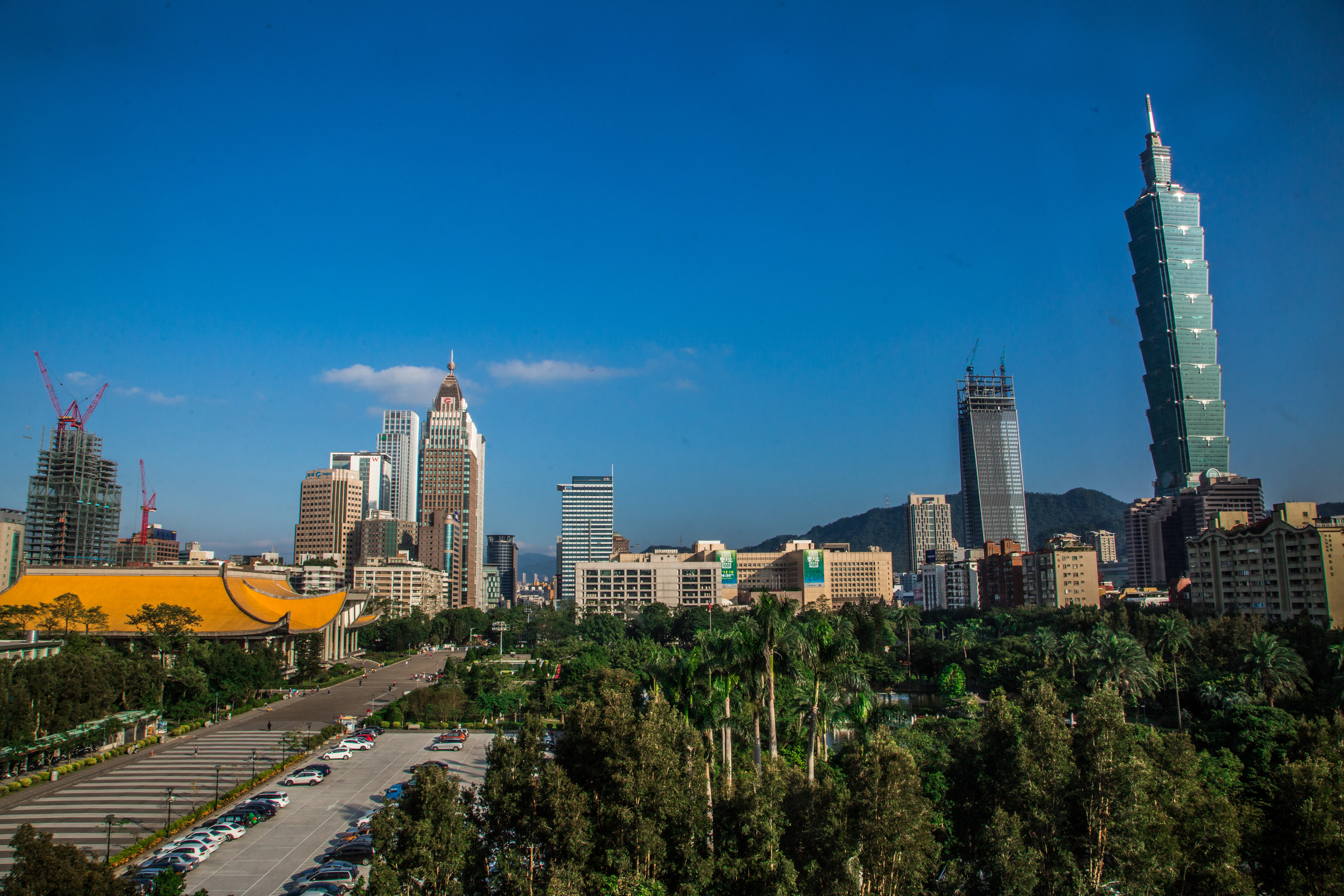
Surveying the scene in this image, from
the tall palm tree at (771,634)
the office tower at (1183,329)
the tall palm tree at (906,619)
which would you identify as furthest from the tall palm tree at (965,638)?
the office tower at (1183,329)

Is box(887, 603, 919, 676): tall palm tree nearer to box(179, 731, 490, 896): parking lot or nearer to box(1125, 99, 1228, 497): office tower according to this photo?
box(179, 731, 490, 896): parking lot

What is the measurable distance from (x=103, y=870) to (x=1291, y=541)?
8622 cm

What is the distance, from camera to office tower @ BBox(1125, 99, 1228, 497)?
17700 cm

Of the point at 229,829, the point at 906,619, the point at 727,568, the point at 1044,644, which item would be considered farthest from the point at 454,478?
the point at 229,829

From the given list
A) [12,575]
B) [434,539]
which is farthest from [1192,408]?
[12,575]

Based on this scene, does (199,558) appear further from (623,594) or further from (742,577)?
(742,577)

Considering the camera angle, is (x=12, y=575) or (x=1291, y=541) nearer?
(x=1291, y=541)

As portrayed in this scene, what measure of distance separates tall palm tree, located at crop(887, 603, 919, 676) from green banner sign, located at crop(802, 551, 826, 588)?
39252mm

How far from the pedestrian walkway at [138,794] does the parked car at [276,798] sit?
1.83m

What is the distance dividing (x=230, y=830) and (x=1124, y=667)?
4496 centimetres

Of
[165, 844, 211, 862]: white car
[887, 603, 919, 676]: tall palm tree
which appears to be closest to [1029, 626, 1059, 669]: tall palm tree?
[887, 603, 919, 676]: tall palm tree

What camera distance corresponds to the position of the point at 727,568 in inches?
5925

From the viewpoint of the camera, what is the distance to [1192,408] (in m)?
177

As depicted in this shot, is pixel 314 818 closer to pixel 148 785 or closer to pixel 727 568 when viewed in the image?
pixel 148 785
